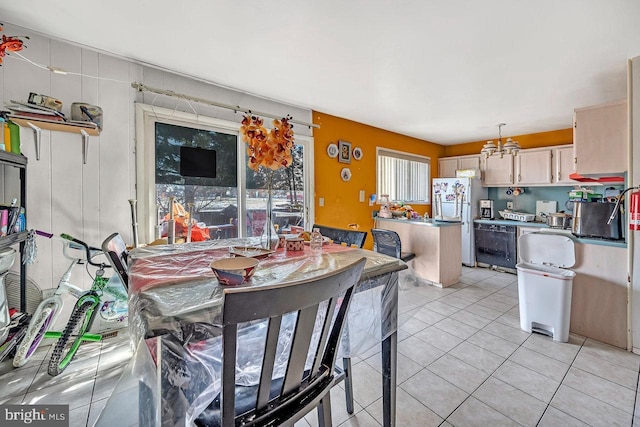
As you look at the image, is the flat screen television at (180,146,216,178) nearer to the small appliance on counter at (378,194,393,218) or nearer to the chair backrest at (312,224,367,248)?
the chair backrest at (312,224,367,248)

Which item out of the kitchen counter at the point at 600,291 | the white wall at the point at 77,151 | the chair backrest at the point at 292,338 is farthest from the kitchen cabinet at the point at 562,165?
the white wall at the point at 77,151

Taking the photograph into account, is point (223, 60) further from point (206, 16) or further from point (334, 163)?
point (334, 163)

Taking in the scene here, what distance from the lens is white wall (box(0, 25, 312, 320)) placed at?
1937 millimetres

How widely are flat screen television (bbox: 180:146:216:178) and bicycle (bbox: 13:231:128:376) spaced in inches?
41.3

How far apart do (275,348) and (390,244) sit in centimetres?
280

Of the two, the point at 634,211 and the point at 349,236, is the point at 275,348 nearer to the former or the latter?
the point at 349,236

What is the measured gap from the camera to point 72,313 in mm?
1800

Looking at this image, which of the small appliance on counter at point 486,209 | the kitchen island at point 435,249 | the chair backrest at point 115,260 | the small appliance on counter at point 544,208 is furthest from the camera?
the small appliance on counter at point 486,209

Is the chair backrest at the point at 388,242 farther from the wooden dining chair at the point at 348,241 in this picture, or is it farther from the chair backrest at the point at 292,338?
the chair backrest at the point at 292,338

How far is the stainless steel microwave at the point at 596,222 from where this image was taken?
7.09ft

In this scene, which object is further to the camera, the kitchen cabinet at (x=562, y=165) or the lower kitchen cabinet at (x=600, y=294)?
the kitchen cabinet at (x=562, y=165)

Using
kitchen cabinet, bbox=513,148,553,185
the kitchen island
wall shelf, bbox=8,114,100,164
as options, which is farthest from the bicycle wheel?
kitchen cabinet, bbox=513,148,553,185

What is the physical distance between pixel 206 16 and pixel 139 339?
190 cm

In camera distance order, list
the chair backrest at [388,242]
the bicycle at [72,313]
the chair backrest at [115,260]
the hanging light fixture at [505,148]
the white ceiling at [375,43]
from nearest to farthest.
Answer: the chair backrest at [115,260] → the white ceiling at [375,43] → the bicycle at [72,313] → the chair backrest at [388,242] → the hanging light fixture at [505,148]
